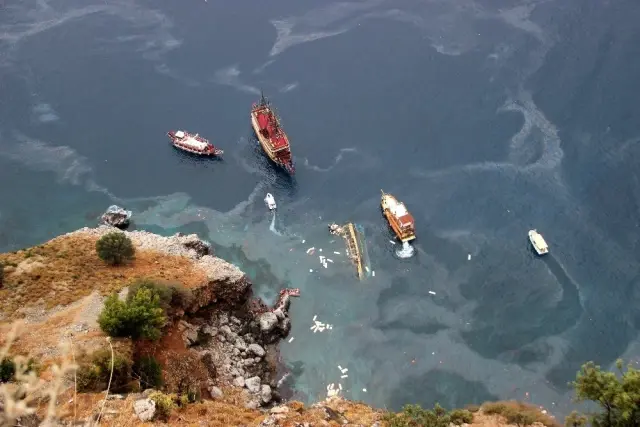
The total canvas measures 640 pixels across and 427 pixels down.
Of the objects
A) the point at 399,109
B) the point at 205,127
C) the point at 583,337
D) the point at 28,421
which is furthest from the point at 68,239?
the point at 583,337

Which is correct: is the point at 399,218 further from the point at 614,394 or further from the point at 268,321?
the point at 614,394

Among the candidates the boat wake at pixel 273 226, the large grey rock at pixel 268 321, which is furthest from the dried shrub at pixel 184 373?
the boat wake at pixel 273 226

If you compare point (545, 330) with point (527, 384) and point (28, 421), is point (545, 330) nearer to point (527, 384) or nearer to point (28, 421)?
point (527, 384)

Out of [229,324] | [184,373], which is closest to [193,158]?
[229,324]

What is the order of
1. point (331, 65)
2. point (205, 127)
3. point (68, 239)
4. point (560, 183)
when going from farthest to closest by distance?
point (331, 65)
point (205, 127)
point (560, 183)
point (68, 239)

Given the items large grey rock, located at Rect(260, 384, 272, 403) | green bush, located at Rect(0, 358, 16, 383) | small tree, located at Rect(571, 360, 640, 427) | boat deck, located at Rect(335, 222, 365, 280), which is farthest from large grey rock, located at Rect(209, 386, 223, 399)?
small tree, located at Rect(571, 360, 640, 427)

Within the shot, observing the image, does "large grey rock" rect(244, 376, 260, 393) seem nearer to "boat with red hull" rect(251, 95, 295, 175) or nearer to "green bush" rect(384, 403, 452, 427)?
"green bush" rect(384, 403, 452, 427)

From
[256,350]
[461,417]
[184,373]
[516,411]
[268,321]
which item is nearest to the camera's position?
[461,417]
